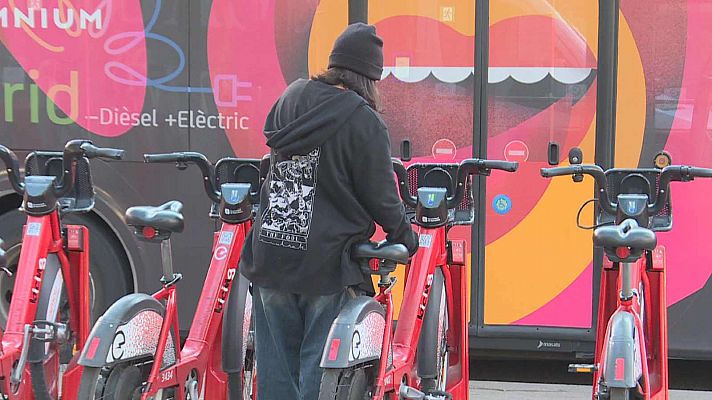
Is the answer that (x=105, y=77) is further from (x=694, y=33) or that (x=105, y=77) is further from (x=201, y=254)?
(x=694, y=33)

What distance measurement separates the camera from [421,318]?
4.11 meters

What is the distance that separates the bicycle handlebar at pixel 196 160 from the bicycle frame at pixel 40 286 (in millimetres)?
573

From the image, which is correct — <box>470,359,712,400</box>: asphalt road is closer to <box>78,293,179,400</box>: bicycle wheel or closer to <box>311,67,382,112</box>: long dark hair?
<box>78,293,179,400</box>: bicycle wheel

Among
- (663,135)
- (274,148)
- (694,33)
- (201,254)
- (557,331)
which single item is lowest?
(557,331)

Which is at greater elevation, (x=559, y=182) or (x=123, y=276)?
(x=559, y=182)

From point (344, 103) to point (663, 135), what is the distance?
299cm

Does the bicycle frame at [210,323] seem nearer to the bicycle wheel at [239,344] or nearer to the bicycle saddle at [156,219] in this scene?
the bicycle wheel at [239,344]

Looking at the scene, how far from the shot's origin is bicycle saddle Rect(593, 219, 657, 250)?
3.43 m

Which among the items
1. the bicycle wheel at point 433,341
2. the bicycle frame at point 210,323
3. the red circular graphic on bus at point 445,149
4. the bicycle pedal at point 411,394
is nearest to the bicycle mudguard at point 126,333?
the bicycle frame at point 210,323

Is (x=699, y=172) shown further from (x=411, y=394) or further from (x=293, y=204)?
(x=293, y=204)

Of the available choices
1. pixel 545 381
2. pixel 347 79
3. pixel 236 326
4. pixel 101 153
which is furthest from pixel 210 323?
pixel 545 381

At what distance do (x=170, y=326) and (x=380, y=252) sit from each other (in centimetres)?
115

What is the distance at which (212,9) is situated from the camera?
18.7 feet

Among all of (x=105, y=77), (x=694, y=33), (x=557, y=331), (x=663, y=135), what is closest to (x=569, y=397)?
(x=557, y=331)
